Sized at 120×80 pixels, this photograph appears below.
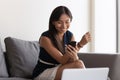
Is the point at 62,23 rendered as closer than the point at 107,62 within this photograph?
Yes

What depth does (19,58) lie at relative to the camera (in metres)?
2.67

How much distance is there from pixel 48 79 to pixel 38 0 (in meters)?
1.31

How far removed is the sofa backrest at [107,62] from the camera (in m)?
2.74

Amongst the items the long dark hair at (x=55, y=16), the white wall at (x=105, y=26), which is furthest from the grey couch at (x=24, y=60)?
the white wall at (x=105, y=26)

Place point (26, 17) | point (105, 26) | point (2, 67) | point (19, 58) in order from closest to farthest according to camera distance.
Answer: point (2, 67), point (19, 58), point (26, 17), point (105, 26)

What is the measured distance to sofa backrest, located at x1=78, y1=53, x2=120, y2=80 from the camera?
2.74m

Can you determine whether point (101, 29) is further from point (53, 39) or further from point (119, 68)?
point (53, 39)

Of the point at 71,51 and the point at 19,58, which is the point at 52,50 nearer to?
the point at 71,51

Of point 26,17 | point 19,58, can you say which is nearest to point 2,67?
point 19,58

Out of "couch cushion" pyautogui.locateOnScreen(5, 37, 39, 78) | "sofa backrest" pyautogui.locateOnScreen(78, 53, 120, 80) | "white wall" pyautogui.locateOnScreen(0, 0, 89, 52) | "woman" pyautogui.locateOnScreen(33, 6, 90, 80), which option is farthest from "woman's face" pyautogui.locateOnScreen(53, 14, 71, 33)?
"white wall" pyautogui.locateOnScreen(0, 0, 89, 52)

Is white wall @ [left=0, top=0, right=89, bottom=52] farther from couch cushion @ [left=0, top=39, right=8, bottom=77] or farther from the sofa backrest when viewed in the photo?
the sofa backrest

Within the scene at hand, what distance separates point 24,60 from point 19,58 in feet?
0.17

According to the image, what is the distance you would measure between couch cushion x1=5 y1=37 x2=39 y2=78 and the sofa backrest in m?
0.54

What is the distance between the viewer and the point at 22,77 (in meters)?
2.59
